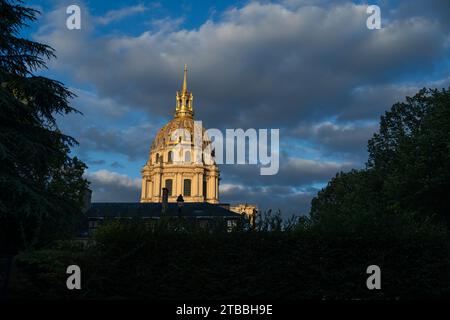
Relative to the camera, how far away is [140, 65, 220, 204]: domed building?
130m

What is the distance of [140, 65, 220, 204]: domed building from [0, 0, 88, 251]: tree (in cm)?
10485

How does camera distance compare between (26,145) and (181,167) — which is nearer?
(26,145)

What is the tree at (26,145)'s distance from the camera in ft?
60.3

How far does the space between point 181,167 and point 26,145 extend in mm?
112115

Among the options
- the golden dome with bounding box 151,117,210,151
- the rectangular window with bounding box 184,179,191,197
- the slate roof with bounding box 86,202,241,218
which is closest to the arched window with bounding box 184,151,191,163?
the golden dome with bounding box 151,117,210,151

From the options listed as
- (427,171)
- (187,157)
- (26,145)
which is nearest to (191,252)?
(26,145)

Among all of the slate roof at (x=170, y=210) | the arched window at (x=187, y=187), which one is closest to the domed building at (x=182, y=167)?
the arched window at (x=187, y=187)

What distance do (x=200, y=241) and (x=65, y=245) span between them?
15.7ft

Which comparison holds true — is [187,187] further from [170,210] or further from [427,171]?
[427,171]

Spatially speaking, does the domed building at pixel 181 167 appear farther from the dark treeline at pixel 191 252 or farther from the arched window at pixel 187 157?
the dark treeline at pixel 191 252

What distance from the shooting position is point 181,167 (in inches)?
5153
